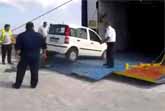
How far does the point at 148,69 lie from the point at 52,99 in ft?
14.6

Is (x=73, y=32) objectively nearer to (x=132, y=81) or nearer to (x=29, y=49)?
(x=132, y=81)

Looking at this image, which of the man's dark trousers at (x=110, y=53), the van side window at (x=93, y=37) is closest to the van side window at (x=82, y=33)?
the van side window at (x=93, y=37)

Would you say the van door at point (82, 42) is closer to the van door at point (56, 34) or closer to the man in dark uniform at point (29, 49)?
the van door at point (56, 34)

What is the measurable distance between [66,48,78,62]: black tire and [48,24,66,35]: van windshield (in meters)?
0.80

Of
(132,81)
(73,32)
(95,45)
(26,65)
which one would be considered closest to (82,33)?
(73,32)

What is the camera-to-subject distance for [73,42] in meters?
17.6

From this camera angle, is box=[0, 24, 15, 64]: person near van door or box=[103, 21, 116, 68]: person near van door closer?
box=[103, 21, 116, 68]: person near van door

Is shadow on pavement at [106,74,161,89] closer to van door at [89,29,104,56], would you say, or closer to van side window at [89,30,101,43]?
van door at [89,29,104,56]

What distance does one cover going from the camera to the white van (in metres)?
17.4

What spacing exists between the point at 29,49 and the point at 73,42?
562 cm

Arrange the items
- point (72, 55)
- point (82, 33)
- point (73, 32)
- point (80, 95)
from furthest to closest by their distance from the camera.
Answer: point (82, 33) → point (73, 32) → point (72, 55) → point (80, 95)

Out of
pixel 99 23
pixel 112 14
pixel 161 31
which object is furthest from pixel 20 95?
pixel 161 31

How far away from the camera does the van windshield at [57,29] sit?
58.1 ft

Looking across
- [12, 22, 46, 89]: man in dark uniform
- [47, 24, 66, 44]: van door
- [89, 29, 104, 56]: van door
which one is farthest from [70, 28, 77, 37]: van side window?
[12, 22, 46, 89]: man in dark uniform
